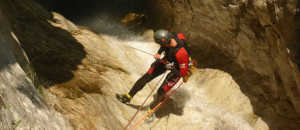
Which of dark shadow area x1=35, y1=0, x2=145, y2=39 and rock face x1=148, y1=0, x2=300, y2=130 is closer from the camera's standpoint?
rock face x1=148, y1=0, x2=300, y2=130

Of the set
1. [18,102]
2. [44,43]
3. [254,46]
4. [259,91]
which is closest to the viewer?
[18,102]

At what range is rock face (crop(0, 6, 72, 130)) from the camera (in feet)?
13.2

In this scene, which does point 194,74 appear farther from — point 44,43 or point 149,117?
point 44,43

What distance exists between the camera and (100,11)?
1567 centimetres

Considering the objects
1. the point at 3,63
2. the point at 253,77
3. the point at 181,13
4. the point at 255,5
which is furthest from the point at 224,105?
the point at 3,63

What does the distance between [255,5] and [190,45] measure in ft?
12.6

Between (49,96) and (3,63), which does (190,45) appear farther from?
(3,63)

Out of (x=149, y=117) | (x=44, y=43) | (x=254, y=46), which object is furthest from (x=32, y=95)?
(x=254, y=46)

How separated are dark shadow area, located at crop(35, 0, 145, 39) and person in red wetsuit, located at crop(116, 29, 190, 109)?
639 cm

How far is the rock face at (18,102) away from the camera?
13.2 ft

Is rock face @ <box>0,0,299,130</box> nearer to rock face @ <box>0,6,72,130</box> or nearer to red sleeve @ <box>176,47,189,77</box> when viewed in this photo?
rock face @ <box>0,6,72,130</box>

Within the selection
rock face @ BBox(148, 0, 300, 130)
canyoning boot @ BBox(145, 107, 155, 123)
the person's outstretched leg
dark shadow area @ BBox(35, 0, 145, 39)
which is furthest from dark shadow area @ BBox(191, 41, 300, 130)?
dark shadow area @ BBox(35, 0, 145, 39)

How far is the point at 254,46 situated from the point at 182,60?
3153 mm

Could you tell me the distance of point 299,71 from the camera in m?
6.93
